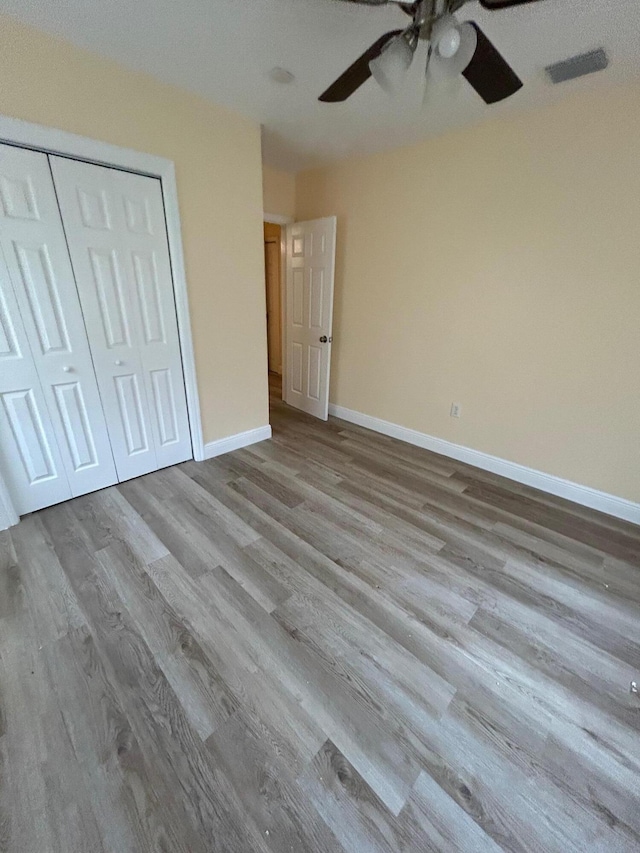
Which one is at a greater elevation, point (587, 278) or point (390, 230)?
point (390, 230)

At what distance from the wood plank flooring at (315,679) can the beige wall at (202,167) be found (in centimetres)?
115

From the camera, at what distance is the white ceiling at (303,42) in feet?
4.81

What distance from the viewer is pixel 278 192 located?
3535 millimetres

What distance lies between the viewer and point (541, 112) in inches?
83.7

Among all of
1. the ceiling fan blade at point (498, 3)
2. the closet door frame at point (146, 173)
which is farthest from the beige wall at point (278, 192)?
the ceiling fan blade at point (498, 3)

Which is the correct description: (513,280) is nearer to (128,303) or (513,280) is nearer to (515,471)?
(515,471)

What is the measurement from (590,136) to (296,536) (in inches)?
116

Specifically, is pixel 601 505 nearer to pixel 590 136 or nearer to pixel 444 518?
pixel 444 518

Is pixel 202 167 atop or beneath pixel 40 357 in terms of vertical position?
atop

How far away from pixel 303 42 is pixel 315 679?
287 cm

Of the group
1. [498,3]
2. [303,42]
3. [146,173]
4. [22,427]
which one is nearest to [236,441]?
[22,427]

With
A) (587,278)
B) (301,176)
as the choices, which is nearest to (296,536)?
(587,278)

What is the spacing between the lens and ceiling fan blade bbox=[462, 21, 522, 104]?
1.30 meters

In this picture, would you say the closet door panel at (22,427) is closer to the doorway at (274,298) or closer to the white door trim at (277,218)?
the white door trim at (277,218)
